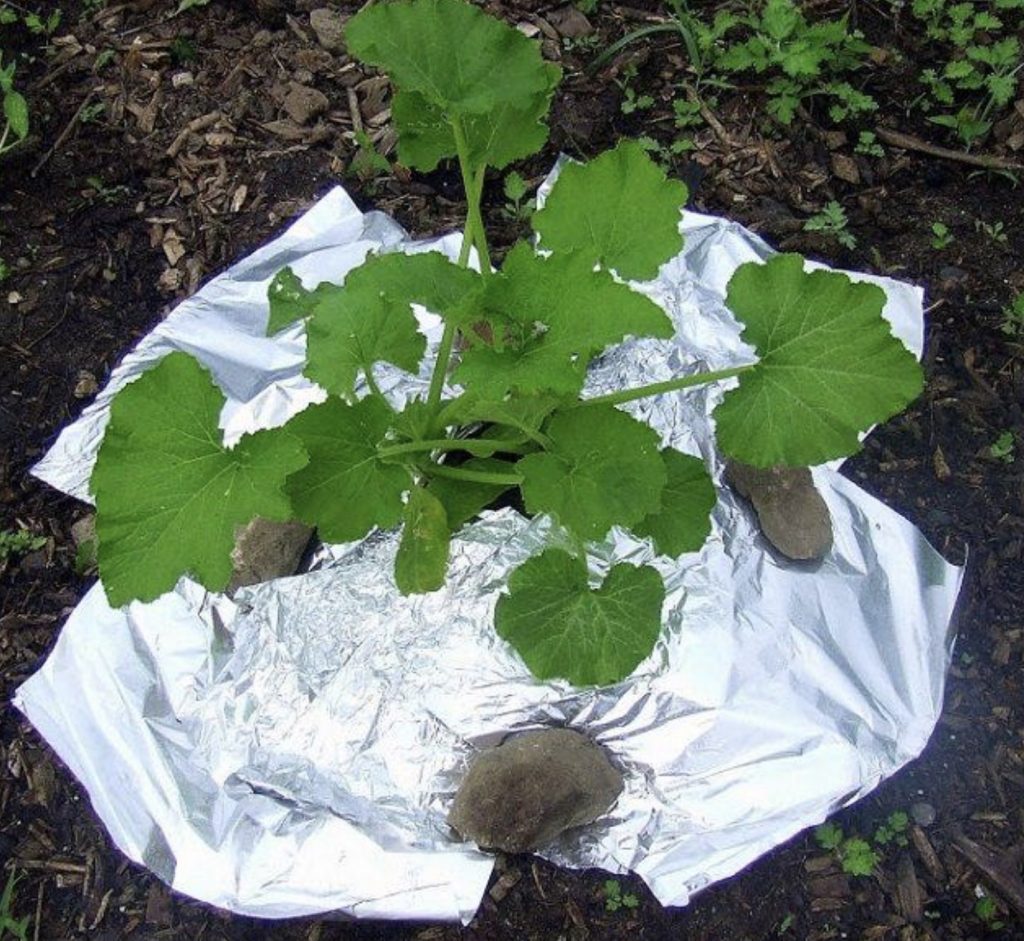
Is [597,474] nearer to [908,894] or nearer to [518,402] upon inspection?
[518,402]

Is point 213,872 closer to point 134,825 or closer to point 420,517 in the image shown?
point 134,825

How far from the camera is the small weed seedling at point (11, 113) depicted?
2570mm

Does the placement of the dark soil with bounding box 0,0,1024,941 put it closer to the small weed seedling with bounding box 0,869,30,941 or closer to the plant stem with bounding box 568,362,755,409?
the small weed seedling with bounding box 0,869,30,941

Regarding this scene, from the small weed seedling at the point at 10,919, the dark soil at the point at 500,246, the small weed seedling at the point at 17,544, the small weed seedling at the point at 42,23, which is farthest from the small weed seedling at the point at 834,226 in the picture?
the small weed seedling at the point at 10,919

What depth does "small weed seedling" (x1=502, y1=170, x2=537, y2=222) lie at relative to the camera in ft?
8.14

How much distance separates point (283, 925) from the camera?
2.05 metres

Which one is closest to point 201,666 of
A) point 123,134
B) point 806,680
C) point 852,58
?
point 806,680

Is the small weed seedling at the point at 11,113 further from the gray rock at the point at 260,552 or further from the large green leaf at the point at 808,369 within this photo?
the large green leaf at the point at 808,369

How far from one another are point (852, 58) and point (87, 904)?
2.41m

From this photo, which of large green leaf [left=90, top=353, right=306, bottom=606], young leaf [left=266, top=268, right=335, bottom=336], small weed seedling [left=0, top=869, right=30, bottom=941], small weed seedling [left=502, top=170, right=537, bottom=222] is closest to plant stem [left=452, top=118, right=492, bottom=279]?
young leaf [left=266, top=268, right=335, bottom=336]

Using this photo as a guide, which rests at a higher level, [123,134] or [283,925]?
[123,134]

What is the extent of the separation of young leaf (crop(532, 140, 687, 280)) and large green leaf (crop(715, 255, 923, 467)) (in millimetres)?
145

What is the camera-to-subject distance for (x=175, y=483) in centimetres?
160

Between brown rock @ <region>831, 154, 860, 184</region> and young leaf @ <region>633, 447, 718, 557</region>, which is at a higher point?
young leaf @ <region>633, 447, 718, 557</region>
